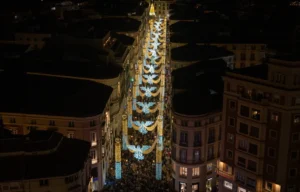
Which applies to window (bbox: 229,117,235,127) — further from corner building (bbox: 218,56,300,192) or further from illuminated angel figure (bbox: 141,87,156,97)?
illuminated angel figure (bbox: 141,87,156,97)

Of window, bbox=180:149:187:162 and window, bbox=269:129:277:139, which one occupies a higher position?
window, bbox=269:129:277:139

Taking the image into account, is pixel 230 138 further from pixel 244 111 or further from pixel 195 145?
pixel 195 145

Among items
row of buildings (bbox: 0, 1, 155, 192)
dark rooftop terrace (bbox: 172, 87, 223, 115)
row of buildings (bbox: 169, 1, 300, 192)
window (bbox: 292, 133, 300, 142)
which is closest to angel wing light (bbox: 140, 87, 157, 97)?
row of buildings (bbox: 0, 1, 155, 192)

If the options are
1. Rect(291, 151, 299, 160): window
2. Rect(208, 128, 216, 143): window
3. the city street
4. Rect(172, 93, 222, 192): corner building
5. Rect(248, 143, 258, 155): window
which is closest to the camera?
Rect(291, 151, 299, 160): window

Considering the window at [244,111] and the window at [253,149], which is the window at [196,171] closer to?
the window at [253,149]

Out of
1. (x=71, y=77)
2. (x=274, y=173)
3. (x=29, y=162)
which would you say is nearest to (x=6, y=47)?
(x=71, y=77)

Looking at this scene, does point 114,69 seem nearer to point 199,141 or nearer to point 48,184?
point 199,141
